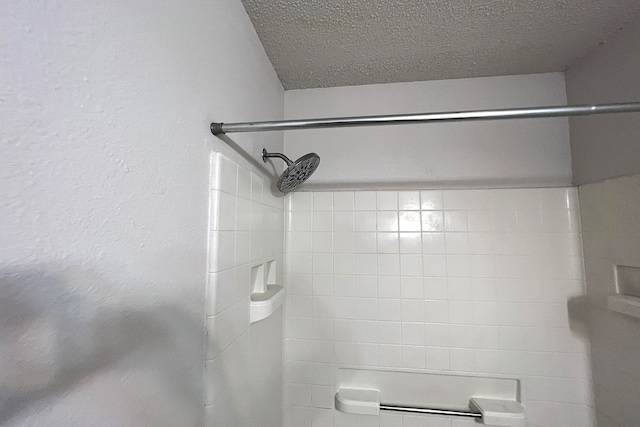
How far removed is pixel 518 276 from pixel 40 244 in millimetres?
1450

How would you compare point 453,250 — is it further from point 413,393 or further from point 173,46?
point 173,46

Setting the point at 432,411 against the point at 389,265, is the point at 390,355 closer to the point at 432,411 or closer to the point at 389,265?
the point at 432,411

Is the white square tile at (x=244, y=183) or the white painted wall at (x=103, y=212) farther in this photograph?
the white square tile at (x=244, y=183)

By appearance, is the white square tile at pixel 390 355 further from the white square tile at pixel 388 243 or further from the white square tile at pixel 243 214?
the white square tile at pixel 243 214

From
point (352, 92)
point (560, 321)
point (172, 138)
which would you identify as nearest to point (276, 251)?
point (172, 138)

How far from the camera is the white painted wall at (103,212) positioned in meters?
0.27

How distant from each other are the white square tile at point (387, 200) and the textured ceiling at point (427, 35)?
1.76 feet

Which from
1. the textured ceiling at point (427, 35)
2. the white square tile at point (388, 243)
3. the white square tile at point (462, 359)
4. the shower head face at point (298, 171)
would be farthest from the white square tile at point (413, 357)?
the textured ceiling at point (427, 35)

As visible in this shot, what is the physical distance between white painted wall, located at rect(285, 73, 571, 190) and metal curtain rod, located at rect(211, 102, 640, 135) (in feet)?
2.09

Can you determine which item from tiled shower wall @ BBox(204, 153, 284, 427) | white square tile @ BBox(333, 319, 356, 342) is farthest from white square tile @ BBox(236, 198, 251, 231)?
white square tile @ BBox(333, 319, 356, 342)

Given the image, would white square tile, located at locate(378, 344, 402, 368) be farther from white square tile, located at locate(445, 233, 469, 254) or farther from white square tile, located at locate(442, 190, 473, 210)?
white square tile, located at locate(442, 190, 473, 210)

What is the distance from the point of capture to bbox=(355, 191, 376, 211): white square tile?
1250 mm

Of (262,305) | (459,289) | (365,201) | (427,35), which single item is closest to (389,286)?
(459,289)

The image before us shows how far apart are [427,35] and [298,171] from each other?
2.24ft
